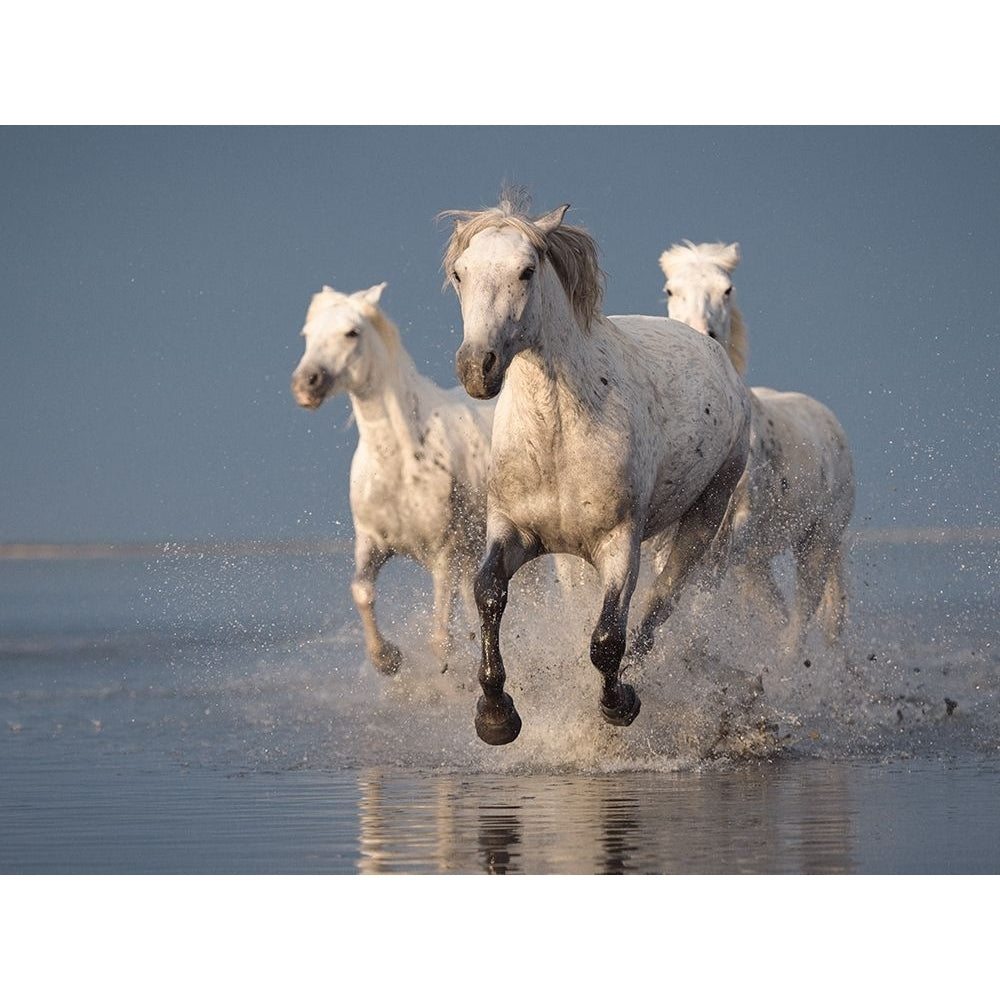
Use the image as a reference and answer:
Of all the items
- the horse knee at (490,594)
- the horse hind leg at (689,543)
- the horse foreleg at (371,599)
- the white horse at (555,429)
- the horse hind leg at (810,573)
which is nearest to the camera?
the white horse at (555,429)

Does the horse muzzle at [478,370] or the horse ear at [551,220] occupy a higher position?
the horse ear at [551,220]

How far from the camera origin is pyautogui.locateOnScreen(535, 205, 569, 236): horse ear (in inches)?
255

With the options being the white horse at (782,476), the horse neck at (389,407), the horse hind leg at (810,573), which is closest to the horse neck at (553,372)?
the white horse at (782,476)

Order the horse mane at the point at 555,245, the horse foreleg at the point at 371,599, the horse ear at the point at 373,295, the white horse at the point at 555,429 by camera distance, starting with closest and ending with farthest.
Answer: the white horse at the point at 555,429, the horse mane at the point at 555,245, the horse foreleg at the point at 371,599, the horse ear at the point at 373,295

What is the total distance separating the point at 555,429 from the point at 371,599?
2.97 m

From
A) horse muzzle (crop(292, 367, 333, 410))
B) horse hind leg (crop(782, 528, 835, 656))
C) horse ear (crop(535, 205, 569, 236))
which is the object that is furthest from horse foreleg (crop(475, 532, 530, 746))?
horse hind leg (crop(782, 528, 835, 656))

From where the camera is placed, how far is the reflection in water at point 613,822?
16.8 feet

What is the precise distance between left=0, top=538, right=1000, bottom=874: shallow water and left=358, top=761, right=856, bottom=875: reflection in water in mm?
16

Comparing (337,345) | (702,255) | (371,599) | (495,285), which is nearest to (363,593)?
(371,599)

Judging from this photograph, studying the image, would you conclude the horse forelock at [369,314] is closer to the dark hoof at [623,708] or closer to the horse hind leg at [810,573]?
the horse hind leg at [810,573]

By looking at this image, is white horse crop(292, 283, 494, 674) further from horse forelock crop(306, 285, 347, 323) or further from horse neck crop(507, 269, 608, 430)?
horse neck crop(507, 269, 608, 430)

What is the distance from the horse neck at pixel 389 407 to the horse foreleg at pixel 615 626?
291 centimetres

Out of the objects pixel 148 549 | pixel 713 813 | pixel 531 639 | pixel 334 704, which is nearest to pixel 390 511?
pixel 334 704

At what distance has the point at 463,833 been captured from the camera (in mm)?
5609
